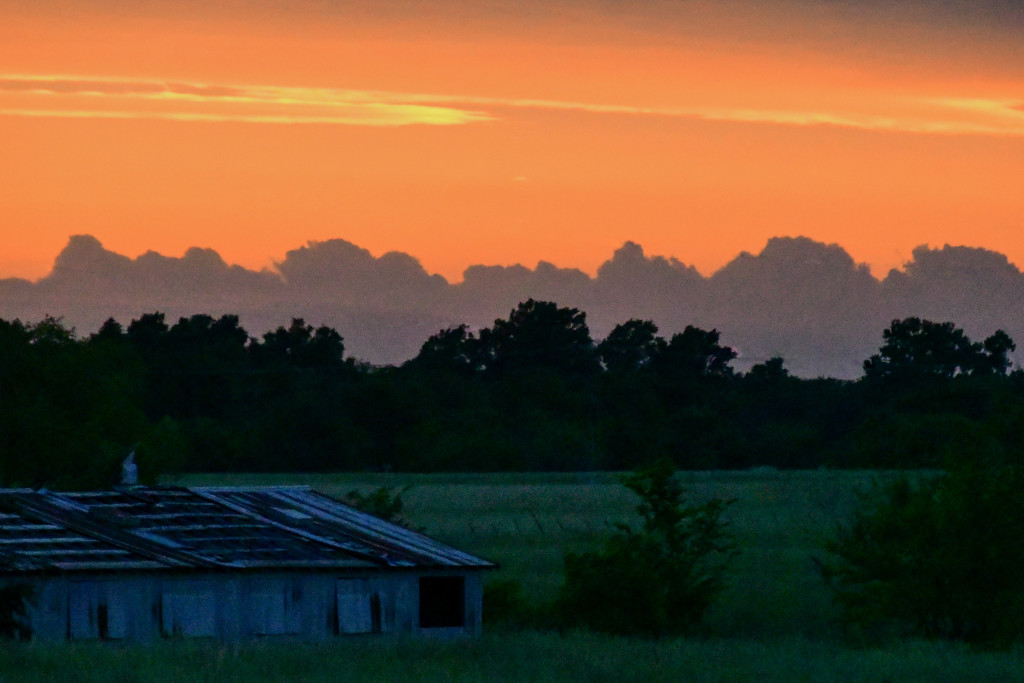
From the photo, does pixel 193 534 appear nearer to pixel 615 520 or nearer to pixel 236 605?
pixel 236 605

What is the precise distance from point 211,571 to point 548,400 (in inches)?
4126

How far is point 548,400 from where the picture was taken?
450ft

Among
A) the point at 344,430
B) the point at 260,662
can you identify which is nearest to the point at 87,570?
the point at 260,662

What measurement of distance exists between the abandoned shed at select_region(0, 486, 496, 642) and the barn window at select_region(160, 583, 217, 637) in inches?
0.7

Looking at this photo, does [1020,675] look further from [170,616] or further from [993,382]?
[993,382]

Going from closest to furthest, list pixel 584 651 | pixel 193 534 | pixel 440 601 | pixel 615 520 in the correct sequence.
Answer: pixel 584 651 < pixel 193 534 < pixel 440 601 < pixel 615 520

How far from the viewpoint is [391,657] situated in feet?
94.5

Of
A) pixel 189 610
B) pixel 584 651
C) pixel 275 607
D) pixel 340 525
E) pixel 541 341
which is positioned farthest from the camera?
pixel 541 341

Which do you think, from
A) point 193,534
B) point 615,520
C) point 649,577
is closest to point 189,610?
point 193,534

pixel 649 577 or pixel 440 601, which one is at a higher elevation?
pixel 649 577

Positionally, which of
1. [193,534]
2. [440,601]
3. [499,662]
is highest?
[193,534]

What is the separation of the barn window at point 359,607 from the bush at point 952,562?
1251 centimetres

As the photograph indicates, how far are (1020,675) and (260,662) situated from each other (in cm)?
1280

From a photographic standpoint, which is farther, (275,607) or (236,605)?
(275,607)
